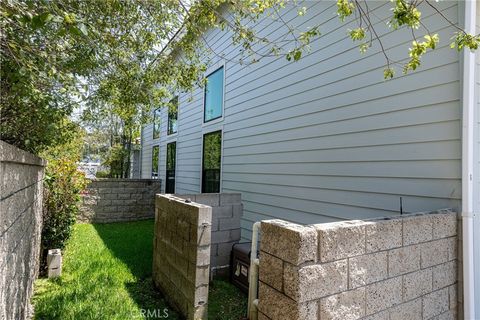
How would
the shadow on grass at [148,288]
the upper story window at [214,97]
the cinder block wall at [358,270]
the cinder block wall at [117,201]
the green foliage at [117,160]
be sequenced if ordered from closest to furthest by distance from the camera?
the cinder block wall at [358,270], the shadow on grass at [148,288], the upper story window at [214,97], the cinder block wall at [117,201], the green foliage at [117,160]

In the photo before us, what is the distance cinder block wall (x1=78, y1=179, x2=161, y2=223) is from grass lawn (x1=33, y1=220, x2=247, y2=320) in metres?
3.25

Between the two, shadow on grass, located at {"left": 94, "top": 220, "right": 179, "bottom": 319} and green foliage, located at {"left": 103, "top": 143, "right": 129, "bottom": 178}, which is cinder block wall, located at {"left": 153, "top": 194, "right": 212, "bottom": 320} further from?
green foliage, located at {"left": 103, "top": 143, "right": 129, "bottom": 178}

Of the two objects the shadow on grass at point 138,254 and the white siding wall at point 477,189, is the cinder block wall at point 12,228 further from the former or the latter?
the white siding wall at point 477,189

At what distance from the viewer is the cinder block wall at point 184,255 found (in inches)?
127

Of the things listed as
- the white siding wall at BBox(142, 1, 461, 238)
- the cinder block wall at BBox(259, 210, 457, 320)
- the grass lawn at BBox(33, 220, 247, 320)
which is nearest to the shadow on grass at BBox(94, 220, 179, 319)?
the grass lawn at BBox(33, 220, 247, 320)

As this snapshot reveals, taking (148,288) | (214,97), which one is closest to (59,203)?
(148,288)

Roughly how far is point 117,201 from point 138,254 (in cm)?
434

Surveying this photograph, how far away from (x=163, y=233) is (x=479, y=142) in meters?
3.69

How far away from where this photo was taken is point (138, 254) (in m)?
5.89

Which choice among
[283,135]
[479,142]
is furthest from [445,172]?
[283,135]

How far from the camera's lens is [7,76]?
3.12 meters

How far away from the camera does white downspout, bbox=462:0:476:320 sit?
248 centimetres

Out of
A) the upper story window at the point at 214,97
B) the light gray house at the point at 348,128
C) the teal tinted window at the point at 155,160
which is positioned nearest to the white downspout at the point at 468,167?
the light gray house at the point at 348,128

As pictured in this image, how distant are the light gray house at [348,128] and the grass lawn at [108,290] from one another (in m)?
1.58
